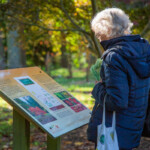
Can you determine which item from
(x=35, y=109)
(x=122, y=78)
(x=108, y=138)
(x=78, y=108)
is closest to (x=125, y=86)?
(x=122, y=78)

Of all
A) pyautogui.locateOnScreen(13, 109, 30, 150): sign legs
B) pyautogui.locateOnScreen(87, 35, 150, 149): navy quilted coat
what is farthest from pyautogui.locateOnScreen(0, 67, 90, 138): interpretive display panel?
pyautogui.locateOnScreen(87, 35, 150, 149): navy quilted coat

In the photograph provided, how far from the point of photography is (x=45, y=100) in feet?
8.38

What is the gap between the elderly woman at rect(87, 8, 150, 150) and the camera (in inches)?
72.1

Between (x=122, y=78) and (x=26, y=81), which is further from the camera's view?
(x=26, y=81)

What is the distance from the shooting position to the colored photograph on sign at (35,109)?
2269 mm

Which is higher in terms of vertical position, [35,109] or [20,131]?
[35,109]

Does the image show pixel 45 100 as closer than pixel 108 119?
No

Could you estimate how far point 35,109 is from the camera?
2.34m

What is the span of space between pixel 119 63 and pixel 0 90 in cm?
115

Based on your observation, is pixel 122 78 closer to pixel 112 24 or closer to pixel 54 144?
pixel 112 24

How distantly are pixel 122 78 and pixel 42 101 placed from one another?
1.01 m

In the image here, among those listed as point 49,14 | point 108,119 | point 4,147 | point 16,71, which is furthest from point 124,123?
point 49,14

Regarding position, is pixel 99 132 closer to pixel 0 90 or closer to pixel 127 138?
pixel 127 138

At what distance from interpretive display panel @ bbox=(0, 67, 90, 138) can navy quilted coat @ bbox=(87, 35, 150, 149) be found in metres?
0.41
